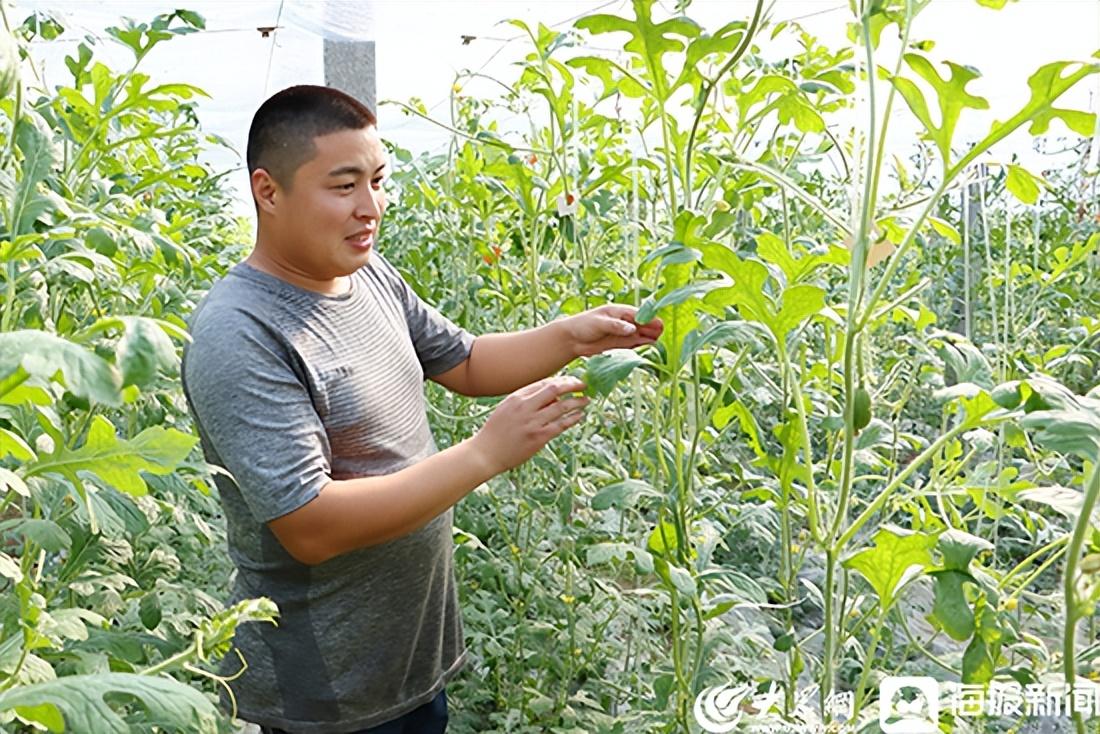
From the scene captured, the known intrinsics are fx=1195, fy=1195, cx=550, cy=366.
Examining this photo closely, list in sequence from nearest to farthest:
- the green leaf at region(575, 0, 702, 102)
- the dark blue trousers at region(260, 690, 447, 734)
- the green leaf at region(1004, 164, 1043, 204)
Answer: the green leaf at region(1004, 164, 1043, 204) → the green leaf at region(575, 0, 702, 102) → the dark blue trousers at region(260, 690, 447, 734)

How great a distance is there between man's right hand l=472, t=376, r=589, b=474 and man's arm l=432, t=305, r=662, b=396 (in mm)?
291

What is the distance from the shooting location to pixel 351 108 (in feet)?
6.81

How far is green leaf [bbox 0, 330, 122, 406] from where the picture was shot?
85cm

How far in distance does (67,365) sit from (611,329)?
4.44 feet

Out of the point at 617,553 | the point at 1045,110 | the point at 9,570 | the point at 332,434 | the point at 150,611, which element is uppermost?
the point at 1045,110

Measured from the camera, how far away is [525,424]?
6.07 ft

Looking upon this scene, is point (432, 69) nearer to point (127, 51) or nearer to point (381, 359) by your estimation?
point (127, 51)

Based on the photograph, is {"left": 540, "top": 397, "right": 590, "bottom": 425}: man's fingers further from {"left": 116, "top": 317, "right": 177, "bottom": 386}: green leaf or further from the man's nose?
{"left": 116, "top": 317, "right": 177, "bottom": 386}: green leaf

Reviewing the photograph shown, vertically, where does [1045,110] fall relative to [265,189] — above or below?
above

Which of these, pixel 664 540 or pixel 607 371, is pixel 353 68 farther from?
pixel 607 371

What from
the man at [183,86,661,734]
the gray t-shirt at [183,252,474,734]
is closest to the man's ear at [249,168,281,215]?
the man at [183,86,661,734]

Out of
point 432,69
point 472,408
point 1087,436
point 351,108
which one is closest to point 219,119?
point 432,69

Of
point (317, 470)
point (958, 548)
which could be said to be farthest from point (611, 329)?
point (958, 548)

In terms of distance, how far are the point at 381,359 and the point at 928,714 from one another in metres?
1.10
